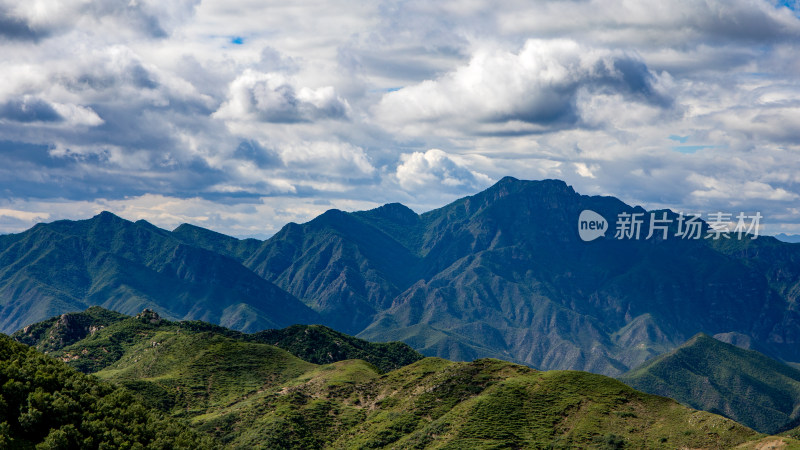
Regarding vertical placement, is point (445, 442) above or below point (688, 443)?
below

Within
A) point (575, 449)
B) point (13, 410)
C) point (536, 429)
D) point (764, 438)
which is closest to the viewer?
point (13, 410)

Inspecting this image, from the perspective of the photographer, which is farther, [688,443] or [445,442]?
[445,442]

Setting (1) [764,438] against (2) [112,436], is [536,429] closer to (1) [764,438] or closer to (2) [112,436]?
(1) [764,438]

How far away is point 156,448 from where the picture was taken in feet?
419

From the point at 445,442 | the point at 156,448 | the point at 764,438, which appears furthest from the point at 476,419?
the point at 156,448

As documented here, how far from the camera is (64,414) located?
407ft

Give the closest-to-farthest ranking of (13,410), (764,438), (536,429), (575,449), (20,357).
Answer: (13,410) → (20,357) → (764,438) → (575,449) → (536,429)

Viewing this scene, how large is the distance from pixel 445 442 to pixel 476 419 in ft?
45.9

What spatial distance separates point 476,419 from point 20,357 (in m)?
123

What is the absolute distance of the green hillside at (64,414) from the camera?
385 ft

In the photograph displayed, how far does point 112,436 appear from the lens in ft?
410

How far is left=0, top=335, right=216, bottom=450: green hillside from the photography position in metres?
117

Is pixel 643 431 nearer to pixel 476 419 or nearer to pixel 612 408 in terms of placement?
pixel 612 408

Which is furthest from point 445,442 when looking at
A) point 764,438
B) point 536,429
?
point 764,438
